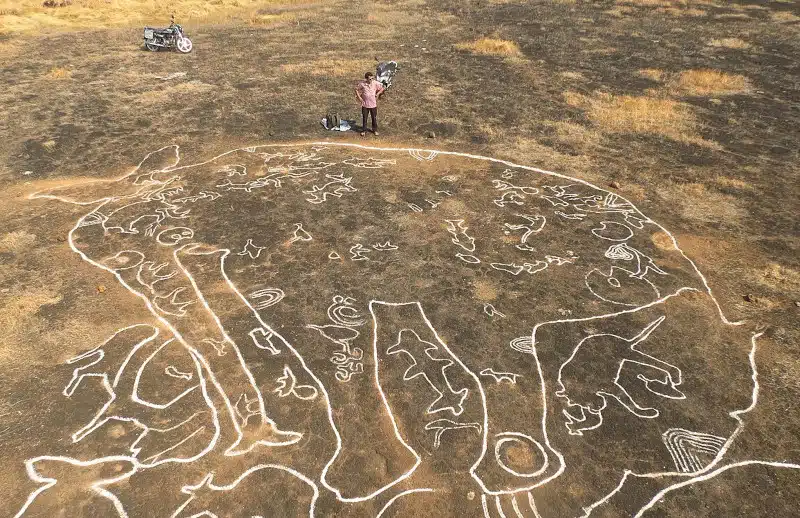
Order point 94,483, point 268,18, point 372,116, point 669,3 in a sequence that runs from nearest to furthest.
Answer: point 94,483
point 372,116
point 268,18
point 669,3

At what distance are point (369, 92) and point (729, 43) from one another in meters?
16.8

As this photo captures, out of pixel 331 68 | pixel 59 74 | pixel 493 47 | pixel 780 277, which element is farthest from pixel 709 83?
pixel 59 74

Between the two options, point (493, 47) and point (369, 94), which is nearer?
point (369, 94)

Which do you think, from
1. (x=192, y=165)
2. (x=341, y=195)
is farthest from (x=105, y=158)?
(x=341, y=195)

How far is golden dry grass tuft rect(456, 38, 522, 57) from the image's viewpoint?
741 inches

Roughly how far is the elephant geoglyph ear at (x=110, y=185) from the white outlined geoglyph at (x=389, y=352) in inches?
5.5

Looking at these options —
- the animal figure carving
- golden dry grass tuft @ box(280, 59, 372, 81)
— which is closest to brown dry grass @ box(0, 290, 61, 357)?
the animal figure carving

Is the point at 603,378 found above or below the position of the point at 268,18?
below

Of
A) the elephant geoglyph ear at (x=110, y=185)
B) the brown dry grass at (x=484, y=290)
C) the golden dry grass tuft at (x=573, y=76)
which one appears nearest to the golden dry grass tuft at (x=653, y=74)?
the golden dry grass tuft at (x=573, y=76)

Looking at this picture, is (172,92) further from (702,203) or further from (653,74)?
(653,74)

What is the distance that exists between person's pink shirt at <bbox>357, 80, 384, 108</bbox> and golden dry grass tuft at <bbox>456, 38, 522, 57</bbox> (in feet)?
28.5

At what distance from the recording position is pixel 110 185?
998 cm

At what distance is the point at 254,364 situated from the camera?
6020mm

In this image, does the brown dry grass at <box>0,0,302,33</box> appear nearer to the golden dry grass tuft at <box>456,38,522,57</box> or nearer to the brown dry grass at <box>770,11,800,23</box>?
the golden dry grass tuft at <box>456,38,522,57</box>
